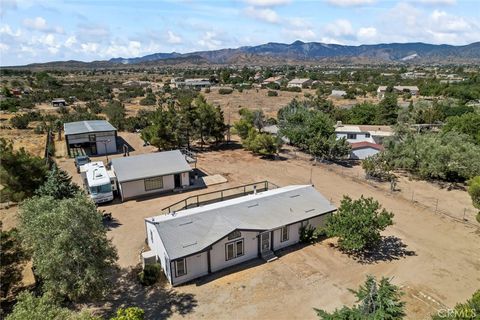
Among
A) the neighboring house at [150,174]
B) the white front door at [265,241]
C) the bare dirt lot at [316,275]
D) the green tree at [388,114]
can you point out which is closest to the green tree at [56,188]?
the bare dirt lot at [316,275]

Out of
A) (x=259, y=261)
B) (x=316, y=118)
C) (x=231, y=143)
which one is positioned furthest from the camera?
(x=231, y=143)

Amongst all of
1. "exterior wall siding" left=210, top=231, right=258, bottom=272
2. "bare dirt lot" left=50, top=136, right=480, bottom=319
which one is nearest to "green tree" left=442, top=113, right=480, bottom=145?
"bare dirt lot" left=50, top=136, right=480, bottom=319

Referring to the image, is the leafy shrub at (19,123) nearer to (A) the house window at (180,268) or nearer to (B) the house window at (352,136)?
(B) the house window at (352,136)

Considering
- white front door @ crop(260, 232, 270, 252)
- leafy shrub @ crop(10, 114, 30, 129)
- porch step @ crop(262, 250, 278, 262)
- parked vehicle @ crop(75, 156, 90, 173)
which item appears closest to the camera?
porch step @ crop(262, 250, 278, 262)

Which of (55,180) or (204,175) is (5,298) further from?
(204,175)

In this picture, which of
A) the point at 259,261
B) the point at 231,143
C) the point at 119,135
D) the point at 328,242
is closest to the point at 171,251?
the point at 259,261

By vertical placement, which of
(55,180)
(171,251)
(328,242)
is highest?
(55,180)

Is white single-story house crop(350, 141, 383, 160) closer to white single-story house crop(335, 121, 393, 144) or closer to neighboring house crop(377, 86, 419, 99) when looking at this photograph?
white single-story house crop(335, 121, 393, 144)
